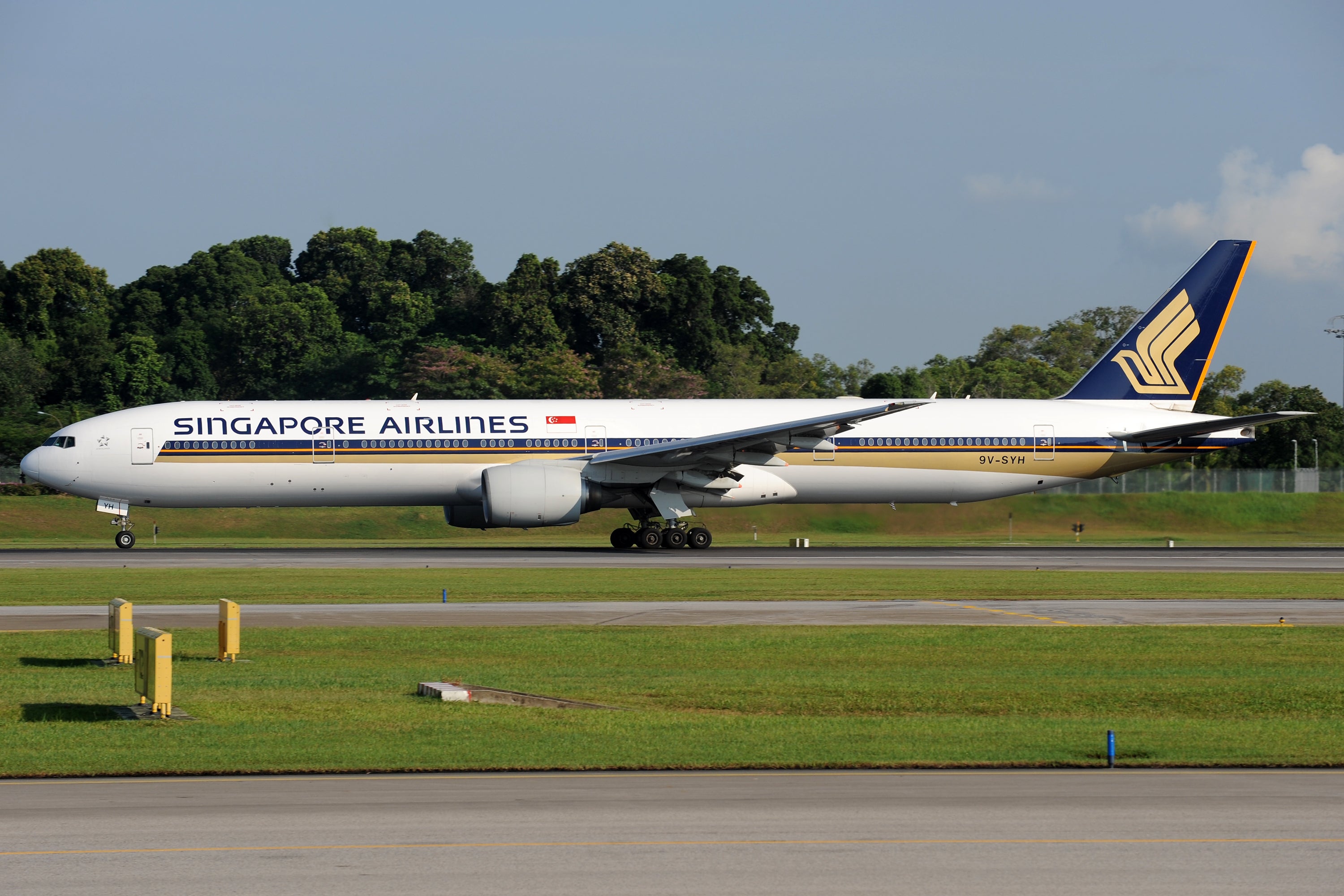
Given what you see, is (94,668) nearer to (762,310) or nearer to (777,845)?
(777,845)

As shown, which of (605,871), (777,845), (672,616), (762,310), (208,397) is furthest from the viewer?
(762,310)

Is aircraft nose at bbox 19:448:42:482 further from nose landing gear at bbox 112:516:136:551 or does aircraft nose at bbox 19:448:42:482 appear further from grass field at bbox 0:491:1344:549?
grass field at bbox 0:491:1344:549

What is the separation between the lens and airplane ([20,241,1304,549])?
40.3 m

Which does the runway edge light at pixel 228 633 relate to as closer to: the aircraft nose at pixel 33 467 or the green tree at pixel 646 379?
the aircraft nose at pixel 33 467

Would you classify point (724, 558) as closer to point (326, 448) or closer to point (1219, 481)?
point (326, 448)

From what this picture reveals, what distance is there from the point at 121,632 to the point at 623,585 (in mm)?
13315

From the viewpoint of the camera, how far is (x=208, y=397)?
93.1 metres

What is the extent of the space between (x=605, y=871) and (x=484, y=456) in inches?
1297

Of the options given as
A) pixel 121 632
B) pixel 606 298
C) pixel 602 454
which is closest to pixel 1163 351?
pixel 602 454

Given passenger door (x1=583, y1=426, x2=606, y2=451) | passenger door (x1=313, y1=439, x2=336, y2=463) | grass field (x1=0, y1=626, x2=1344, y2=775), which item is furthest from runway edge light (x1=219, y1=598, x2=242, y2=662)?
passenger door (x1=583, y1=426, x2=606, y2=451)

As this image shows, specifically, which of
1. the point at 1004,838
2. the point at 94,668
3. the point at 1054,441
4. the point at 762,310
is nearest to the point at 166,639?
the point at 94,668

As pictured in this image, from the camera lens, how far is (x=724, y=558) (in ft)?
126

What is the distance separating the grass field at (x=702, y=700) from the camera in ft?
40.9

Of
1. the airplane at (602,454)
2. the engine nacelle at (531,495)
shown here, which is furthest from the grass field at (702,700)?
the airplane at (602,454)
